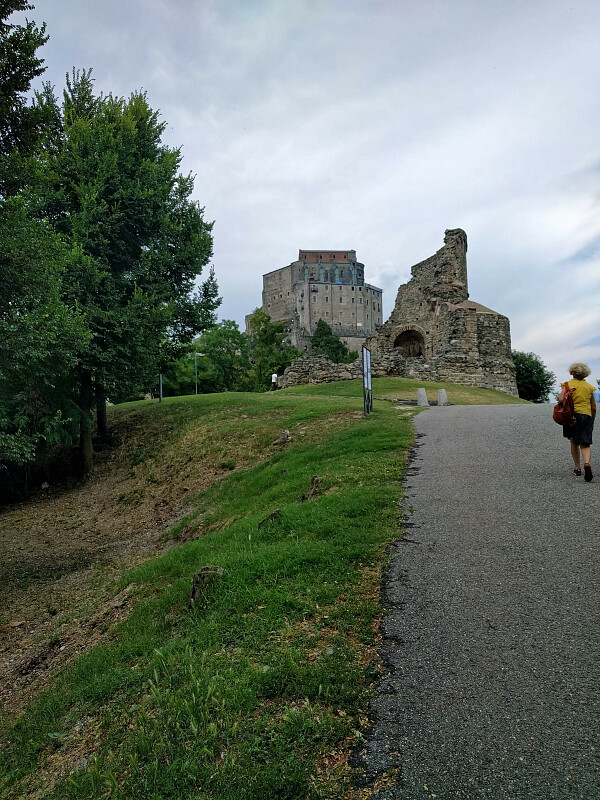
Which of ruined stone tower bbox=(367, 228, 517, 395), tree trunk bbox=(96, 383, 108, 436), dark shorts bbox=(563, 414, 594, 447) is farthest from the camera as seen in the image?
ruined stone tower bbox=(367, 228, 517, 395)

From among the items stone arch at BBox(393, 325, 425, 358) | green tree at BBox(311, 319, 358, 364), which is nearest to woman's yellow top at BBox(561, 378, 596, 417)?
stone arch at BBox(393, 325, 425, 358)

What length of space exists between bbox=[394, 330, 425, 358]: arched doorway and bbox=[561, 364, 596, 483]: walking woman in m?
30.5

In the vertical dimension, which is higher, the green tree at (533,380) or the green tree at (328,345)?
the green tree at (328,345)

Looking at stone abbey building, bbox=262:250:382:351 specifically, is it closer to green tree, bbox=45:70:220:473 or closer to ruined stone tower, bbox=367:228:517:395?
ruined stone tower, bbox=367:228:517:395

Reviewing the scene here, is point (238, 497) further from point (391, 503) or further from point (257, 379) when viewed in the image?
point (257, 379)

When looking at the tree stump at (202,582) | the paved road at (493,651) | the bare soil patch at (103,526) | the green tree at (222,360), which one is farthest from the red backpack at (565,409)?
the green tree at (222,360)

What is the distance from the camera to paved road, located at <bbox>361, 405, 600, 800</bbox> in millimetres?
2480

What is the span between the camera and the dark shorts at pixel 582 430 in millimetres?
7090

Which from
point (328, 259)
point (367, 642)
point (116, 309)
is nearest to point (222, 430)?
point (116, 309)

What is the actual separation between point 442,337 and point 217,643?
31.8 m

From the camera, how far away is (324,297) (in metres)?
121

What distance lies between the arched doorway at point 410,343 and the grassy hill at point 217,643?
91.0 ft

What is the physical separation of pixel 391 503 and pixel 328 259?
131 metres

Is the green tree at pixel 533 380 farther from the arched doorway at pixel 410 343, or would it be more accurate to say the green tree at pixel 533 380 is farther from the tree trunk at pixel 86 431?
the tree trunk at pixel 86 431
